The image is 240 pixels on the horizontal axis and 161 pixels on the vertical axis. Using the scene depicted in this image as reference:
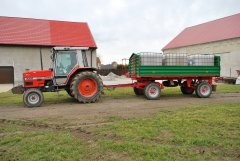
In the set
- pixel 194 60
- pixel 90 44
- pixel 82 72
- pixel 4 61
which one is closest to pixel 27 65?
pixel 4 61

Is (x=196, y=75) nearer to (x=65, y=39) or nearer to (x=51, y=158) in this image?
(x=51, y=158)

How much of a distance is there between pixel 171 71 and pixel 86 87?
4.05m

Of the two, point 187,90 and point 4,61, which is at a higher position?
point 4,61

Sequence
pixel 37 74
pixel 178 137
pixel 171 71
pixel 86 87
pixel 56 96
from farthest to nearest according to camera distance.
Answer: pixel 56 96 → pixel 171 71 → pixel 86 87 → pixel 37 74 → pixel 178 137

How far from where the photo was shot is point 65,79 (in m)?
9.42

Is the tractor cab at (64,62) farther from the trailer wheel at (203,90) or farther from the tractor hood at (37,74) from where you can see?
the trailer wheel at (203,90)

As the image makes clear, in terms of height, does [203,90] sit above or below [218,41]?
below

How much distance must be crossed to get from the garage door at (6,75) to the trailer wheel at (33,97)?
16658 mm

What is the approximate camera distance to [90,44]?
26.0 m

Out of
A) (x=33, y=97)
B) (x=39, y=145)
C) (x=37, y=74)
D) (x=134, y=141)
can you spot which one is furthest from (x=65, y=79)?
(x=134, y=141)

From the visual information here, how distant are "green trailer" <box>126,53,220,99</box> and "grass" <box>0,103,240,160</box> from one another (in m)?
4.45

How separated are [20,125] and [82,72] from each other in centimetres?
391

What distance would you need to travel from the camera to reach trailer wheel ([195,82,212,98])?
37.0 ft

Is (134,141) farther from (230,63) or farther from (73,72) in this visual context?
(230,63)
